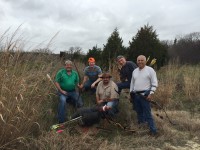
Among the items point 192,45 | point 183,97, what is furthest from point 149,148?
point 192,45

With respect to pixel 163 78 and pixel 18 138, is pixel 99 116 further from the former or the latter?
pixel 163 78

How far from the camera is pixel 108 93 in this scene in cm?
721

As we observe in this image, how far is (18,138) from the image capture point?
4527mm

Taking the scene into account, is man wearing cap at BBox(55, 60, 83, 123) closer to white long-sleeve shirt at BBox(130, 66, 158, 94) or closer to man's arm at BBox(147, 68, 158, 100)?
white long-sleeve shirt at BBox(130, 66, 158, 94)

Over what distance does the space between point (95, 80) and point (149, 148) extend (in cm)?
266

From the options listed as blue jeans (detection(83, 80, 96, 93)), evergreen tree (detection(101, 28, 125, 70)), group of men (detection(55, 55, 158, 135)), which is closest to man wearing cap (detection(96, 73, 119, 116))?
group of men (detection(55, 55, 158, 135))

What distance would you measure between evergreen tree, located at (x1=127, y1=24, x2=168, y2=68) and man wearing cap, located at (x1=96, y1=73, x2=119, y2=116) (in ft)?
31.3

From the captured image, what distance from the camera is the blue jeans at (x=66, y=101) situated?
22.4ft

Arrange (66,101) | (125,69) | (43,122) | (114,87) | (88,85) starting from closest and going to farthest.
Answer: (43,122), (114,87), (66,101), (125,69), (88,85)

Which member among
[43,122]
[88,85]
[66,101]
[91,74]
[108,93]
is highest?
[91,74]

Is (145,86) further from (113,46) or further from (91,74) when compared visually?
(113,46)

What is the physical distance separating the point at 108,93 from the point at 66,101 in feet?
3.05

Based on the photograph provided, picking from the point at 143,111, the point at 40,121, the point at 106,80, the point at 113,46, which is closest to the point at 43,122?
the point at 40,121

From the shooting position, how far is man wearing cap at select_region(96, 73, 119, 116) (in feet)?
23.5
